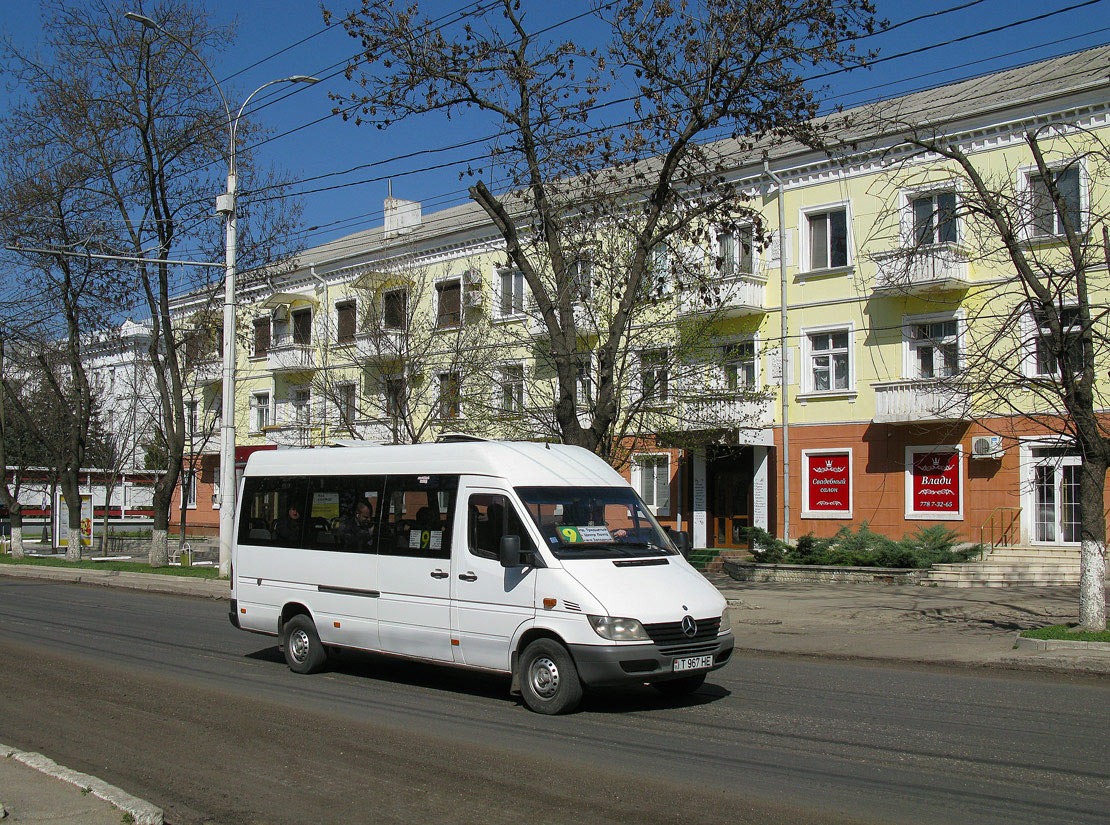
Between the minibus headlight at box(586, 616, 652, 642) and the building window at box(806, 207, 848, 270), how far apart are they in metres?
22.4

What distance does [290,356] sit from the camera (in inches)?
1663

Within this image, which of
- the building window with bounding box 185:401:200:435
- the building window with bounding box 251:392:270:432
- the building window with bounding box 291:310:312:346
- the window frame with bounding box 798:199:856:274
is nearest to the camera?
the window frame with bounding box 798:199:856:274

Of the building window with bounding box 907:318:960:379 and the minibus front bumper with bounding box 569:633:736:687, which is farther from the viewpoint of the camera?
the building window with bounding box 907:318:960:379

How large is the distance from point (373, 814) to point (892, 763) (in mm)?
3712

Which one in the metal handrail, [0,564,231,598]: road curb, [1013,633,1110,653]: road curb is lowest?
[0,564,231,598]: road curb

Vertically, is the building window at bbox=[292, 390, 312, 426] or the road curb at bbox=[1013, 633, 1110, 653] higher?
the building window at bbox=[292, 390, 312, 426]

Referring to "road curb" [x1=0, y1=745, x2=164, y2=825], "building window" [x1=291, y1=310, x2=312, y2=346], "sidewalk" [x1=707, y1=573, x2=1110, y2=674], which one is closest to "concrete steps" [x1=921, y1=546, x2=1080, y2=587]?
"sidewalk" [x1=707, y1=573, x2=1110, y2=674]

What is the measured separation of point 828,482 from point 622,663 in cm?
2194

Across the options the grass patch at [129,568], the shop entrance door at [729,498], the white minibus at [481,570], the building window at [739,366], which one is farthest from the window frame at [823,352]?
the white minibus at [481,570]

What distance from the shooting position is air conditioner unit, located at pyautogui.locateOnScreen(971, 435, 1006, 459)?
1014 inches

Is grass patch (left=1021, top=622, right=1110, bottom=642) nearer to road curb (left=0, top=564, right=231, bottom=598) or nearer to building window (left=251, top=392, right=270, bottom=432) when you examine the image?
road curb (left=0, top=564, right=231, bottom=598)

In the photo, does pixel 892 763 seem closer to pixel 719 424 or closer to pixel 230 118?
pixel 719 424

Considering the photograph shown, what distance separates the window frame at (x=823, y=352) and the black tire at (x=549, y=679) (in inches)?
839

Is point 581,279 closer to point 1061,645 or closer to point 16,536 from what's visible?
point 1061,645
